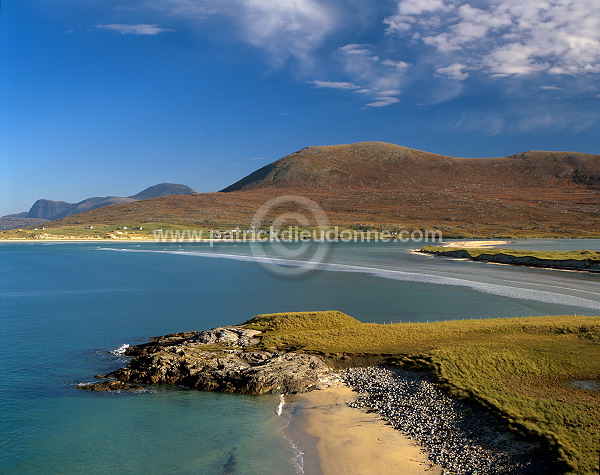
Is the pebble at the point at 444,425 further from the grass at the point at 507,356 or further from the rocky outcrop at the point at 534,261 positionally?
the rocky outcrop at the point at 534,261

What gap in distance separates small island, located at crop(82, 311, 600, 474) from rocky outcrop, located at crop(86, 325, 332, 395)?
6 cm

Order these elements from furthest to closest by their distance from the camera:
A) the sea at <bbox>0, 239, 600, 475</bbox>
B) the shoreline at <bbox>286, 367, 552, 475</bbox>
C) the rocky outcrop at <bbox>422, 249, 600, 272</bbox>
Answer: the rocky outcrop at <bbox>422, 249, 600, 272</bbox>, the sea at <bbox>0, 239, 600, 475</bbox>, the shoreline at <bbox>286, 367, 552, 475</bbox>

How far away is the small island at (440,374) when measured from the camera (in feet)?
53.1

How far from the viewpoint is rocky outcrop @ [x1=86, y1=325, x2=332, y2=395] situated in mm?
24016

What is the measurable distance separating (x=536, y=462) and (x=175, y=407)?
15.4m

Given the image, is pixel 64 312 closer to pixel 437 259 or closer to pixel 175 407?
pixel 175 407

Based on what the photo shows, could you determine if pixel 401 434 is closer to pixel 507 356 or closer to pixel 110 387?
pixel 507 356

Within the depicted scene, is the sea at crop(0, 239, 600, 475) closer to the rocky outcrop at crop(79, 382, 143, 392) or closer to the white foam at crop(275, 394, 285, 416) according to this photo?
the white foam at crop(275, 394, 285, 416)

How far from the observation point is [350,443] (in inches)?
705

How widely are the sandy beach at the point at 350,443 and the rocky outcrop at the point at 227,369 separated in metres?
2.35

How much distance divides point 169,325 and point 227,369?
17.3 meters

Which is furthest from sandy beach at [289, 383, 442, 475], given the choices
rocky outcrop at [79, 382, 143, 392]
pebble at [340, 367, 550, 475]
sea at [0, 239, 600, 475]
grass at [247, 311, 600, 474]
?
rocky outcrop at [79, 382, 143, 392]

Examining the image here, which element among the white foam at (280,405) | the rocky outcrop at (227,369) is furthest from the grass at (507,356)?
the white foam at (280,405)

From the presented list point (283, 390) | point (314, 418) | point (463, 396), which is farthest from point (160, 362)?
point (463, 396)
